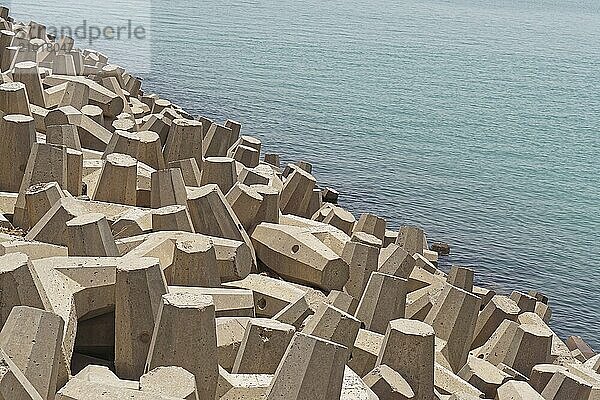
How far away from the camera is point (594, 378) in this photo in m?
4.63

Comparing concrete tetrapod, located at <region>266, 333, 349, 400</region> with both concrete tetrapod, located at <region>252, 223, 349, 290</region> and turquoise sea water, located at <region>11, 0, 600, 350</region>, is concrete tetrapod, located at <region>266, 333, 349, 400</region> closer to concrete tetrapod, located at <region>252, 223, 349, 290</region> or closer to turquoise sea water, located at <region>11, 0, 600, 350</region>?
concrete tetrapod, located at <region>252, 223, 349, 290</region>

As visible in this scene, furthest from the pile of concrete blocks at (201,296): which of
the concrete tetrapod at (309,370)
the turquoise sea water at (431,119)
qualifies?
the turquoise sea water at (431,119)

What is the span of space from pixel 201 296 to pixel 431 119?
15.8 meters

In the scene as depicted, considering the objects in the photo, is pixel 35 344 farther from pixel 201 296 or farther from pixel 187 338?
pixel 201 296

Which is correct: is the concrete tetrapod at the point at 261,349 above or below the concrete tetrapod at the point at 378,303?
above

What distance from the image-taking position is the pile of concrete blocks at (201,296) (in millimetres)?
2680

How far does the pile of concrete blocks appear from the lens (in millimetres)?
2680

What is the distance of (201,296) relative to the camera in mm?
3004

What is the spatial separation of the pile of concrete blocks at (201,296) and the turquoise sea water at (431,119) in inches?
171

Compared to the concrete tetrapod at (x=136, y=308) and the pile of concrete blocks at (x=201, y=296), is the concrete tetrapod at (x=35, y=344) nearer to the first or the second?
the pile of concrete blocks at (x=201, y=296)

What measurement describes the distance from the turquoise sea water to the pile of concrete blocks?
171 inches

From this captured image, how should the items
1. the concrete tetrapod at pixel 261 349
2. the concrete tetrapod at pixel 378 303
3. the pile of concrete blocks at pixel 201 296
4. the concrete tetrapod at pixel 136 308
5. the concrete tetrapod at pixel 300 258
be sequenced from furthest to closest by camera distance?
1. the concrete tetrapod at pixel 300 258
2. the concrete tetrapod at pixel 378 303
3. the concrete tetrapod at pixel 261 349
4. the concrete tetrapod at pixel 136 308
5. the pile of concrete blocks at pixel 201 296

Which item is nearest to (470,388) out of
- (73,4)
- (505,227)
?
(505,227)

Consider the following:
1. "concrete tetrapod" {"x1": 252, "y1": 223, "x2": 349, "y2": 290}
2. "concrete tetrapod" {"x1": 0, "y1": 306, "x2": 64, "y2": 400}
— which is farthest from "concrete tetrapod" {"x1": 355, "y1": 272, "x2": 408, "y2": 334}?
"concrete tetrapod" {"x1": 0, "y1": 306, "x2": 64, "y2": 400}
